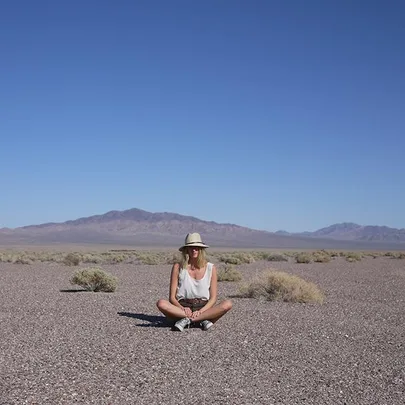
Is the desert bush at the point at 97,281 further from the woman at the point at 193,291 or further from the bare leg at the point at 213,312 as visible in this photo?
the bare leg at the point at 213,312

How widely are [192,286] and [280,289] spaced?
6209mm

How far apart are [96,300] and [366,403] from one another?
9.96m

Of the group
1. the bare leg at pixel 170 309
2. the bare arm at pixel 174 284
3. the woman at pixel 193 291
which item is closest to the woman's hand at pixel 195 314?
the woman at pixel 193 291

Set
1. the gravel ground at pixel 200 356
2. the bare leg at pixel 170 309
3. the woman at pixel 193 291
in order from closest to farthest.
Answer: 1. the gravel ground at pixel 200 356
2. the bare leg at pixel 170 309
3. the woman at pixel 193 291

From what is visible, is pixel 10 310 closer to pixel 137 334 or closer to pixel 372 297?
pixel 137 334

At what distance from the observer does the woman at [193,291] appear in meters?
10.1

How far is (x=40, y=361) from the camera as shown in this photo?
760cm

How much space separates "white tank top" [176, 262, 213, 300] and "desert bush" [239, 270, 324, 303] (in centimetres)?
560

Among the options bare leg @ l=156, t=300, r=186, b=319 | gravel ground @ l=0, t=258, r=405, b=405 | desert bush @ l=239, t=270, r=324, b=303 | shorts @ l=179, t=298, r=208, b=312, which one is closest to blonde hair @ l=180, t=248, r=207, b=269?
shorts @ l=179, t=298, r=208, b=312

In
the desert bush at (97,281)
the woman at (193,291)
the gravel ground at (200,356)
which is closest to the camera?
the gravel ground at (200,356)

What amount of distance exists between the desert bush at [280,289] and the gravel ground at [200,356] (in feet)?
4.02

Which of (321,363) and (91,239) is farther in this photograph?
(91,239)

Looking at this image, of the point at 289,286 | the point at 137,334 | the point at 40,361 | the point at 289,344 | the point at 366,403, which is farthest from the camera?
the point at 289,286

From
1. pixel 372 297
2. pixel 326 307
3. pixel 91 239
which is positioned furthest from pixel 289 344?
pixel 91 239
